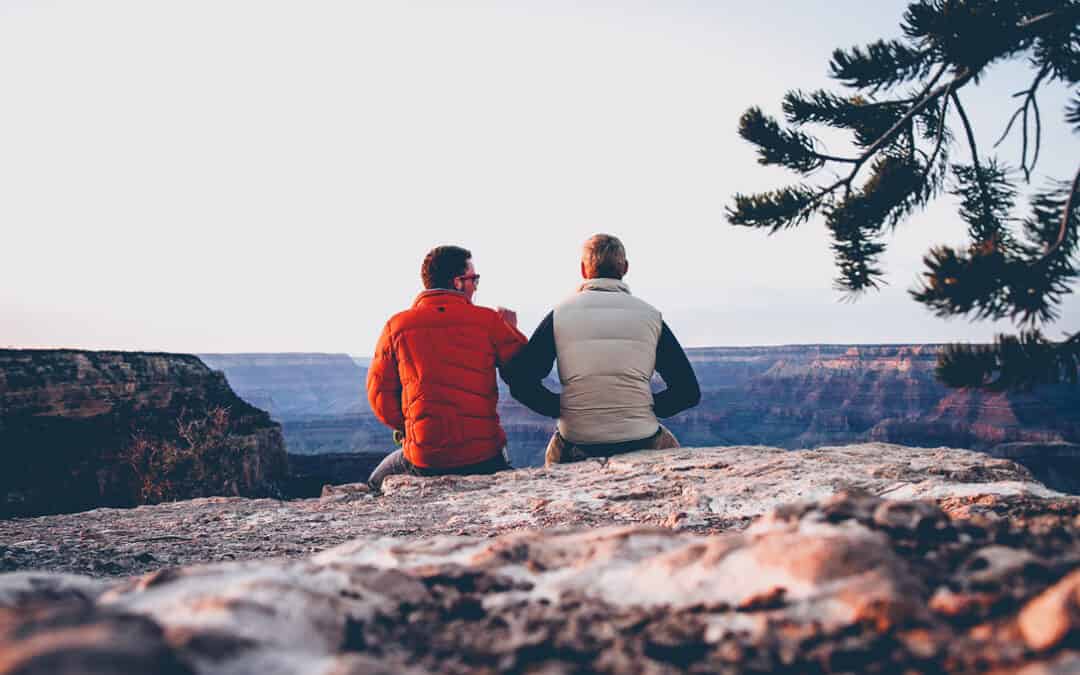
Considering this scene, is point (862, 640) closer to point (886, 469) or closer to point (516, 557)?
point (516, 557)

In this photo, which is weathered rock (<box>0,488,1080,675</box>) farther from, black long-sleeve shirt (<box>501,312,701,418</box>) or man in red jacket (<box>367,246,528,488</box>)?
black long-sleeve shirt (<box>501,312,701,418</box>)

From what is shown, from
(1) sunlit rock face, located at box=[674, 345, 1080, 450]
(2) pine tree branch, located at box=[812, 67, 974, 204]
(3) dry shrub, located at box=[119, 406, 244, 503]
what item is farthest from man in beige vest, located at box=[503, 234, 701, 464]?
(1) sunlit rock face, located at box=[674, 345, 1080, 450]

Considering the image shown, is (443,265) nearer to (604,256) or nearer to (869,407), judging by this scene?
(604,256)

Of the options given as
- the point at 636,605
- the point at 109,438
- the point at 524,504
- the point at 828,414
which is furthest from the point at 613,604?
the point at 828,414

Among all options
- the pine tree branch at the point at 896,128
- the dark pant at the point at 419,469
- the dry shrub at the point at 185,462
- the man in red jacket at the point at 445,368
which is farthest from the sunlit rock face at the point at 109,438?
the pine tree branch at the point at 896,128

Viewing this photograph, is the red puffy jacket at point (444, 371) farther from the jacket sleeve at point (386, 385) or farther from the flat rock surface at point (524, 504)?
the flat rock surface at point (524, 504)

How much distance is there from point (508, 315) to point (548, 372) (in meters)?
0.53

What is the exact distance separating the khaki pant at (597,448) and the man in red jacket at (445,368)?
14.4 inches

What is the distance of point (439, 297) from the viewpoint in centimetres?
352

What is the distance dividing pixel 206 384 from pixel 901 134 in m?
10.9

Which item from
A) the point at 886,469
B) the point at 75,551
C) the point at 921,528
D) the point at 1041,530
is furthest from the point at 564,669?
the point at 886,469

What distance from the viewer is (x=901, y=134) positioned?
9.34ft

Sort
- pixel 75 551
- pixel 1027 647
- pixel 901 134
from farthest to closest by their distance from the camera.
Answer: pixel 901 134, pixel 75 551, pixel 1027 647

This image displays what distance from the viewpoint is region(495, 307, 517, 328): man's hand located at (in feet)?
12.8
